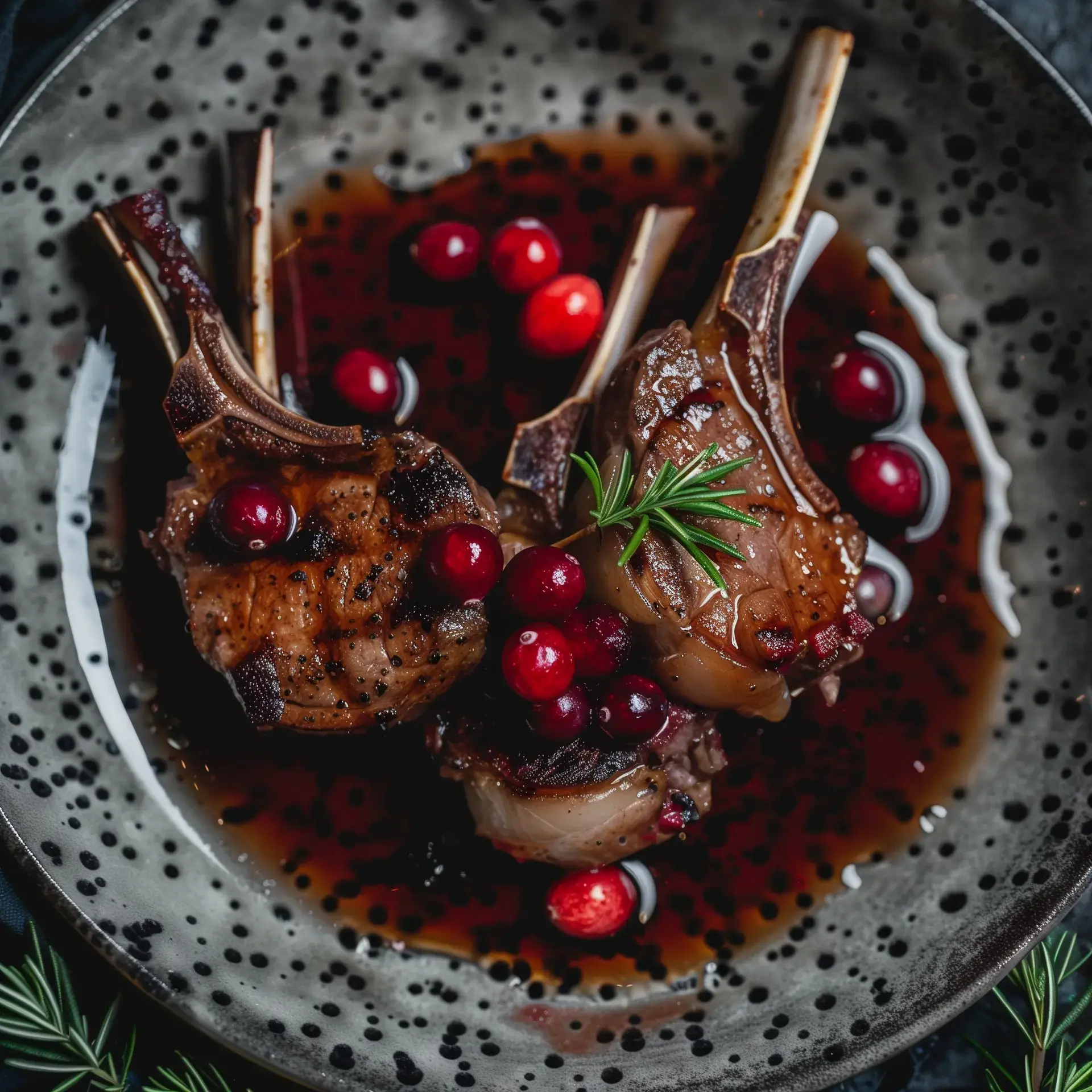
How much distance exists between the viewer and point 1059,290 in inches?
133

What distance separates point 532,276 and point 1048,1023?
105 inches

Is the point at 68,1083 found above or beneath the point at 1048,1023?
beneath

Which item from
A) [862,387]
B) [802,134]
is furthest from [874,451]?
[802,134]

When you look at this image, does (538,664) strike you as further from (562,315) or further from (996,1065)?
(996,1065)

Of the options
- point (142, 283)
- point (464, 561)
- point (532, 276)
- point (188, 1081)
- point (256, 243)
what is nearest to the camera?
point (464, 561)

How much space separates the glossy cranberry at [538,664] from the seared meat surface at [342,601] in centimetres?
14

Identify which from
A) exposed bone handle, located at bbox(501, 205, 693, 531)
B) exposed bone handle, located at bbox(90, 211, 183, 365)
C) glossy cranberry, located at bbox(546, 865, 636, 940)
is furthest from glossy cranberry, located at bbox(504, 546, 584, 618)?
exposed bone handle, located at bbox(90, 211, 183, 365)

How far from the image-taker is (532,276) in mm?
3361

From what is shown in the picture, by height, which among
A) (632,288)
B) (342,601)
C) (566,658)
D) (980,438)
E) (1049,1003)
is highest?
(980,438)

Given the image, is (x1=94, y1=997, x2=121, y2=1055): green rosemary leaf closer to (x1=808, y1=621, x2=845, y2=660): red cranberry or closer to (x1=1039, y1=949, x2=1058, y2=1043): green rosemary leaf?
(x1=808, y1=621, x2=845, y2=660): red cranberry

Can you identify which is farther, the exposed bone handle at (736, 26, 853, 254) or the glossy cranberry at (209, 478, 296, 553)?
the exposed bone handle at (736, 26, 853, 254)

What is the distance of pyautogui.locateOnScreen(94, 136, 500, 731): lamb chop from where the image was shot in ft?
9.07

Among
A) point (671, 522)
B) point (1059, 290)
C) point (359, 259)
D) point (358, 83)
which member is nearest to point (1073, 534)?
point (1059, 290)

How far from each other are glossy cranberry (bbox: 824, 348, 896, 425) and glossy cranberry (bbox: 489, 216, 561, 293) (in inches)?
37.6
